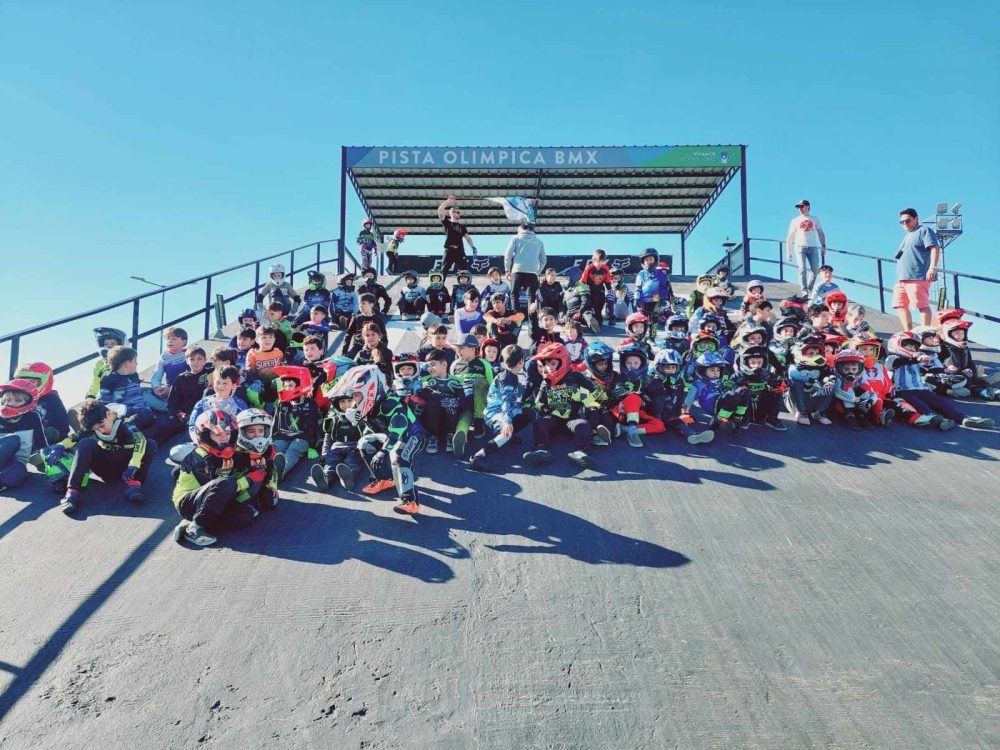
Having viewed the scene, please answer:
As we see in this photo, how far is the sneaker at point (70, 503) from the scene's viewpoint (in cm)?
543

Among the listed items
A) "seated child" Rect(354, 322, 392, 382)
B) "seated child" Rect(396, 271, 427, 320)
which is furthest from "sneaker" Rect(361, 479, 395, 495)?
"seated child" Rect(396, 271, 427, 320)

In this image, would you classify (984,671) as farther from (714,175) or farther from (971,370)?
(714,175)

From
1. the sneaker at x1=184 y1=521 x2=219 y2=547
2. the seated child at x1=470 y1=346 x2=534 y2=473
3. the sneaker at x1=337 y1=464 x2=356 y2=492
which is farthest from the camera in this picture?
the seated child at x1=470 y1=346 x2=534 y2=473

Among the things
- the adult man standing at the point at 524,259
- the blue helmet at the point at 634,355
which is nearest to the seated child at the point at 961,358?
the blue helmet at the point at 634,355

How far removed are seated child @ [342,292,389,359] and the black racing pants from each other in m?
3.08

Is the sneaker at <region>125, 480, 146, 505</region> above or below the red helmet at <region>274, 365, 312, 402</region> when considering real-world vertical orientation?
below

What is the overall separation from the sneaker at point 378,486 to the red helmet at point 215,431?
132 centimetres

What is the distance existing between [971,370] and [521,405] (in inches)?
279

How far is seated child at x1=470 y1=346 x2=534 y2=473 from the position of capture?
22.1ft

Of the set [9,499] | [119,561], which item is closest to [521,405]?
[119,561]

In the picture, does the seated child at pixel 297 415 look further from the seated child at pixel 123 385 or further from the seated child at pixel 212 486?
the seated child at pixel 123 385

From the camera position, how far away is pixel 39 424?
645cm

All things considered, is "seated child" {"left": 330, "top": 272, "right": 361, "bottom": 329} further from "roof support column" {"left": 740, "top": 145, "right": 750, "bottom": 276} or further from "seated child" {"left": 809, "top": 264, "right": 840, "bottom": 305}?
"roof support column" {"left": 740, "top": 145, "right": 750, "bottom": 276}

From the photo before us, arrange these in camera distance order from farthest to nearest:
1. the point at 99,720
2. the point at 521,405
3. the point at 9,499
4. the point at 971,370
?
the point at 971,370 → the point at 521,405 → the point at 9,499 → the point at 99,720
